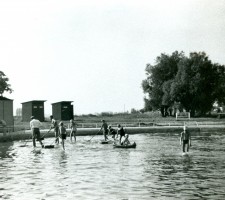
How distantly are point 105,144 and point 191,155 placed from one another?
40.7 feet

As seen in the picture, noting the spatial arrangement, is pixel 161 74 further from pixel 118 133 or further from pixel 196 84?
pixel 118 133

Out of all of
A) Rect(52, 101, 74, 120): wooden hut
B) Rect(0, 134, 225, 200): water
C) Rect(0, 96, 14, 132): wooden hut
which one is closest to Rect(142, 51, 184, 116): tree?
Rect(52, 101, 74, 120): wooden hut

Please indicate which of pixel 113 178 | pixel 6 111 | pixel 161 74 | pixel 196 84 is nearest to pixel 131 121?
pixel 196 84

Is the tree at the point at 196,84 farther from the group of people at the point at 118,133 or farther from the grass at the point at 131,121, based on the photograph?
the group of people at the point at 118,133

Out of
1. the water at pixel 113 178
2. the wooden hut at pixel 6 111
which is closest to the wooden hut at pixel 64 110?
the wooden hut at pixel 6 111

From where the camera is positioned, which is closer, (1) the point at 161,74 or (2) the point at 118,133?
(2) the point at 118,133

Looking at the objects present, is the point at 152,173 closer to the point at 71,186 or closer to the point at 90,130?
the point at 71,186

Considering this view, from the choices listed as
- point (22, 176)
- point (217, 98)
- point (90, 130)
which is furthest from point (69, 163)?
point (217, 98)

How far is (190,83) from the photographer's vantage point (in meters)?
92.6

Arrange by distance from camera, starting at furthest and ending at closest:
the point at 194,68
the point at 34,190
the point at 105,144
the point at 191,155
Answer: the point at 194,68
the point at 105,144
the point at 191,155
the point at 34,190

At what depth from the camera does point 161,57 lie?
4186 inches

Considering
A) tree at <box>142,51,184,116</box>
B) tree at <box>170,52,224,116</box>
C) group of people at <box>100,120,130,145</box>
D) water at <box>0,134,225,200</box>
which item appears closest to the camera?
water at <box>0,134,225,200</box>

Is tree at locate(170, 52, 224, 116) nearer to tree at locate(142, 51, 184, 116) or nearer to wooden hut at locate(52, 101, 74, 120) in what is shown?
tree at locate(142, 51, 184, 116)

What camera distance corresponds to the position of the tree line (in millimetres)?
93188
